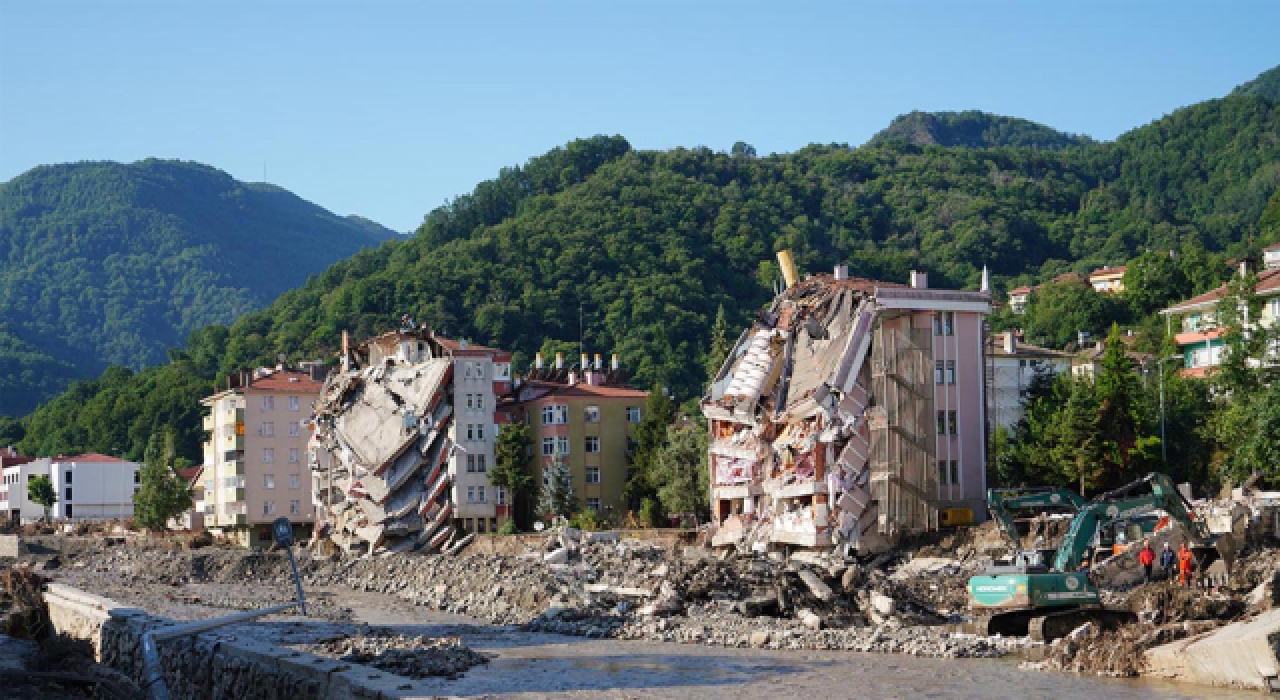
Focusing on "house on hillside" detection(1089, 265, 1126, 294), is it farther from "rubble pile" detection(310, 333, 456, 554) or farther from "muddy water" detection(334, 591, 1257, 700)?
"muddy water" detection(334, 591, 1257, 700)

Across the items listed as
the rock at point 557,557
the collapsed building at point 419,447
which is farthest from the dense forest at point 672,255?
the rock at point 557,557

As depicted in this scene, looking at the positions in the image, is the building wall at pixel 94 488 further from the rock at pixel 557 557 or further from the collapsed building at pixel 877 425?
the collapsed building at pixel 877 425

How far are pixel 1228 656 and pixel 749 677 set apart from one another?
10636 mm

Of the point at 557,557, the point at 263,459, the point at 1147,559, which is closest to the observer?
the point at 1147,559

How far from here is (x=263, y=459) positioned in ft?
364

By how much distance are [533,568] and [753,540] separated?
1042 cm

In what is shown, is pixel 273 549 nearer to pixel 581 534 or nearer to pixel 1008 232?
pixel 581 534

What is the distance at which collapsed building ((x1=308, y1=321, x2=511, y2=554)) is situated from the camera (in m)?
89.6

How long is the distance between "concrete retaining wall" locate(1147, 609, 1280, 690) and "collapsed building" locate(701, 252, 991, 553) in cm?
2943

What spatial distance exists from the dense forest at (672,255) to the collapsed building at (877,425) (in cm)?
6438

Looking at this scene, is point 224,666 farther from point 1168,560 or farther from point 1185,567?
point 1168,560

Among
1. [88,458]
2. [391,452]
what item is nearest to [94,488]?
[88,458]

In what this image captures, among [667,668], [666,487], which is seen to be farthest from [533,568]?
[667,668]

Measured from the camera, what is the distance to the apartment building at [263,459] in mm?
110000
